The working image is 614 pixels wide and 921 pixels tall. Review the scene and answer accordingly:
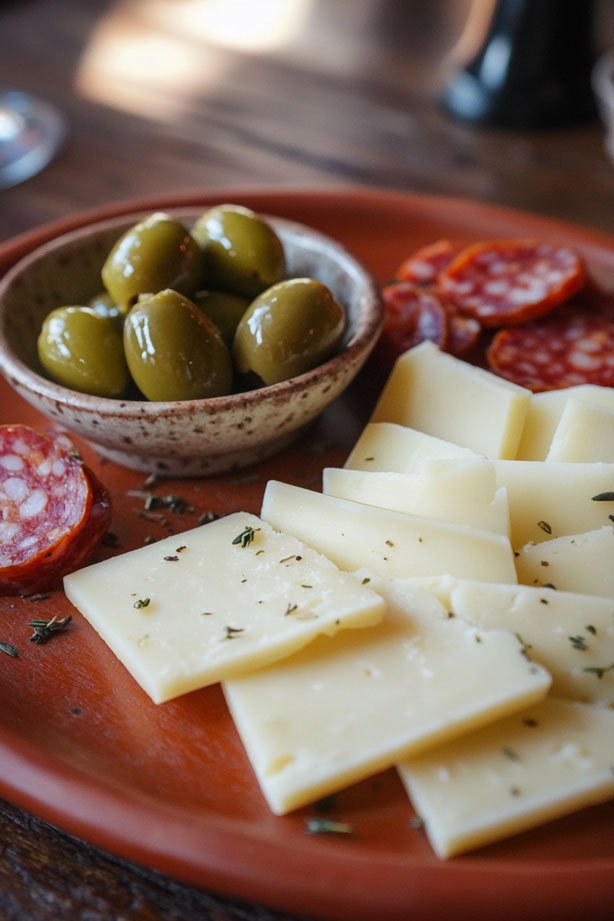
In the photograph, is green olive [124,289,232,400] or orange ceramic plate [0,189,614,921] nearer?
orange ceramic plate [0,189,614,921]

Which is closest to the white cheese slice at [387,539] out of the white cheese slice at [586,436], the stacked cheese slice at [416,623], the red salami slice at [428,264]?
the stacked cheese slice at [416,623]

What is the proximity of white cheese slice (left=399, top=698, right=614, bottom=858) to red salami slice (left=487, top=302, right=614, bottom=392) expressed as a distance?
2.14 feet

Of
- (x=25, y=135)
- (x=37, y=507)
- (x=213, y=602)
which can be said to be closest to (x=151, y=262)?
(x=37, y=507)

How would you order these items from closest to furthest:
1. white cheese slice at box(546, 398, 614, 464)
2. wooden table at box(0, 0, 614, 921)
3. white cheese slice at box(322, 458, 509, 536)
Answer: white cheese slice at box(322, 458, 509, 536), white cheese slice at box(546, 398, 614, 464), wooden table at box(0, 0, 614, 921)

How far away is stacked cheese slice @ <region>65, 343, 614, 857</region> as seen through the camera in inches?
32.7

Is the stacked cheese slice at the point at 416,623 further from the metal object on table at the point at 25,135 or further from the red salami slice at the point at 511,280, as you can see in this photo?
the metal object on table at the point at 25,135

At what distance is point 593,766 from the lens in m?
0.83

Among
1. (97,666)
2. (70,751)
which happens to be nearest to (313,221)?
(97,666)

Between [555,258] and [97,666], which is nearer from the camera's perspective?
[97,666]

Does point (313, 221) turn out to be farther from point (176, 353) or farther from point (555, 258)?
point (176, 353)

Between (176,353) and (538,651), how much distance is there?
0.58 m

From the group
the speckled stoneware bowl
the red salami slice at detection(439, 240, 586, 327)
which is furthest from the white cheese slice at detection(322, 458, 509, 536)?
the red salami slice at detection(439, 240, 586, 327)

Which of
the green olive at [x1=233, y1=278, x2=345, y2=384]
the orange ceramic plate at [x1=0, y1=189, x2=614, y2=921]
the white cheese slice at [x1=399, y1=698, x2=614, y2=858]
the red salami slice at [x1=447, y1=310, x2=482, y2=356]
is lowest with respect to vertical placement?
the orange ceramic plate at [x1=0, y1=189, x2=614, y2=921]

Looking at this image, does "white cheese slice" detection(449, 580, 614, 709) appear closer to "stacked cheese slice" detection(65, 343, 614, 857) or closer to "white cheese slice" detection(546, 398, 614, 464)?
"stacked cheese slice" detection(65, 343, 614, 857)
